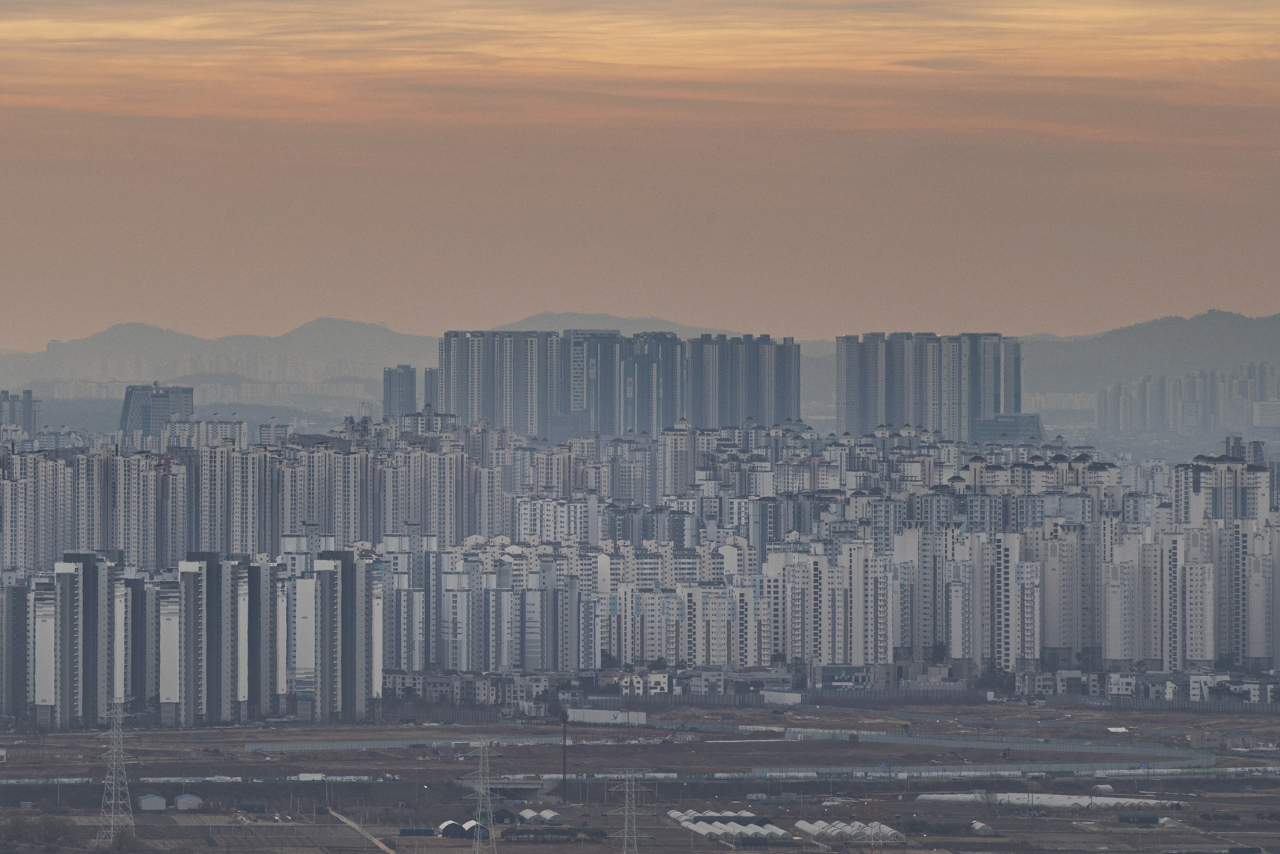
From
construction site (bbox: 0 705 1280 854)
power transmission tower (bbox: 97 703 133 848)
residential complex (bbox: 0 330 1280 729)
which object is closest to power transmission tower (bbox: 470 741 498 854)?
construction site (bbox: 0 705 1280 854)

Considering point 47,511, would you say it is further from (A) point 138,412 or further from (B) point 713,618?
(A) point 138,412

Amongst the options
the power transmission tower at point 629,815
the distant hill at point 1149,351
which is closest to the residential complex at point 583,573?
the power transmission tower at point 629,815

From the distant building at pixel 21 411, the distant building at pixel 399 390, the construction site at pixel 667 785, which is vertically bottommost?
the construction site at pixel 667 785

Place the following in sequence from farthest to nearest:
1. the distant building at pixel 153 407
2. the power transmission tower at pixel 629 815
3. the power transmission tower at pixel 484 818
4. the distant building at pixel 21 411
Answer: the distant building at pixel 153 407
the distant building at pixel 21 411
the power transmission tower at pixel 484 818
the power transmission tower at pixel 629 815

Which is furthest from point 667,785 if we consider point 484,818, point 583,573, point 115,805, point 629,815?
point 583,573

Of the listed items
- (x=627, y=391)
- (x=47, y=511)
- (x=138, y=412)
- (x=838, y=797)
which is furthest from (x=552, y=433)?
(x=838, y=797)

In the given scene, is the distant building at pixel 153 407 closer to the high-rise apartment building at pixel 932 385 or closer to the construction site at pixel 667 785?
the high-rise apartment building at pixel 932 385
